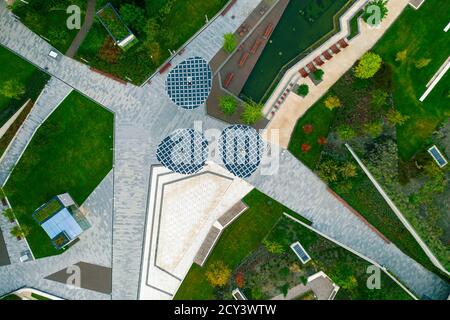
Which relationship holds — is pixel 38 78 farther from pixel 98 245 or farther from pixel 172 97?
pixel 98 245

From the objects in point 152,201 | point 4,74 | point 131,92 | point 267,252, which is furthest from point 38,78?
point 267,252

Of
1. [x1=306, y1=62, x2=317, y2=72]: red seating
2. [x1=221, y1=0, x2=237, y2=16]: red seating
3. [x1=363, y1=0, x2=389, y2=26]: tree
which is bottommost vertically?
[x1=306, y1=62, x2=317, y2=72]: red seating

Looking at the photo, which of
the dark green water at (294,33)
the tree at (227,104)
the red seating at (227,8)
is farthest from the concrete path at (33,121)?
the dark green water at (294,33)

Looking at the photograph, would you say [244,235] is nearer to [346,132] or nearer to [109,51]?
[346,132]

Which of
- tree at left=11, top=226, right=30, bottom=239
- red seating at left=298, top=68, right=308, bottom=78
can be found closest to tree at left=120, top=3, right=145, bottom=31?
red seating at left=298, top=68, right=308, bottom=78

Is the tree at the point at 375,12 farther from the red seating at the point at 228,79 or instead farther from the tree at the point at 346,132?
the red seating at the point at 228,79

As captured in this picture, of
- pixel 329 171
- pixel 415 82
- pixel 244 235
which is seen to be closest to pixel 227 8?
pixel 329 171

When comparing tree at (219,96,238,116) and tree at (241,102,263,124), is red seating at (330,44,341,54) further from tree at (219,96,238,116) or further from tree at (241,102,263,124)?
tree at (219,96,238,116)
